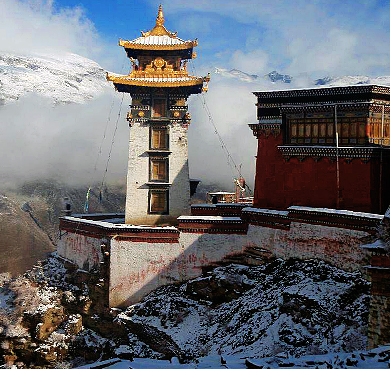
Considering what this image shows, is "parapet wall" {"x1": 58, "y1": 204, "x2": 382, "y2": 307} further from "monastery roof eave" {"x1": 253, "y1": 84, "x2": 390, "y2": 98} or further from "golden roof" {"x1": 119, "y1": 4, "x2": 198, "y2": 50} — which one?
"golden roof" {"x1": 119, "y1": 4, "x2": 198, "y2": 50}

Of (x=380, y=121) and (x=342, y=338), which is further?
(x=380, y=121)

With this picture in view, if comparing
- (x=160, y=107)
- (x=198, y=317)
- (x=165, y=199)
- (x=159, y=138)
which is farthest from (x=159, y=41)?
(x=198, y=317)

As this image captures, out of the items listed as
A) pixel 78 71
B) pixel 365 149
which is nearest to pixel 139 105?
pixel 365 149

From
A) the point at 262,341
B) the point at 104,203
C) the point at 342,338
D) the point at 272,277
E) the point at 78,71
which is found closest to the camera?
the point at 342,338

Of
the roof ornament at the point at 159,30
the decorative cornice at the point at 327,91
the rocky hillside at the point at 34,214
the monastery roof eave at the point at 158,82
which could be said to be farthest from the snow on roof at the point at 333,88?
the rocky hillside at the point at 34,214

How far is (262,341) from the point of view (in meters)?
14.7

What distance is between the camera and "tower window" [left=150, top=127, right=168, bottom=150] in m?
27.3

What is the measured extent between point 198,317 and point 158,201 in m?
9.45

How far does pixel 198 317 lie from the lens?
63.9ft

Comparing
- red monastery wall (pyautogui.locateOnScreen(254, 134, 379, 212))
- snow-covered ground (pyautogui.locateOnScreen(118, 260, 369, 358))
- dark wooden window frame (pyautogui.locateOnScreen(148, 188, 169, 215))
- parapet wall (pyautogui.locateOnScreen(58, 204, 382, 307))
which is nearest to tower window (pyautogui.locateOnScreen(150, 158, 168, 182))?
dark wooden window frame (pyautogui.locateOnScreen(148, 188, 169, 215))

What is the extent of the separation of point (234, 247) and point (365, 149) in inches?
302

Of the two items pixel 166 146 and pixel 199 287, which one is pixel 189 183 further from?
pixel 199 287

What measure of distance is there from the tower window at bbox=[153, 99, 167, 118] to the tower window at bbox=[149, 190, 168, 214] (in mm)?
4829

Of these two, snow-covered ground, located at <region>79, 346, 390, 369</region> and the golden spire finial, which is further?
the golden spire finial
